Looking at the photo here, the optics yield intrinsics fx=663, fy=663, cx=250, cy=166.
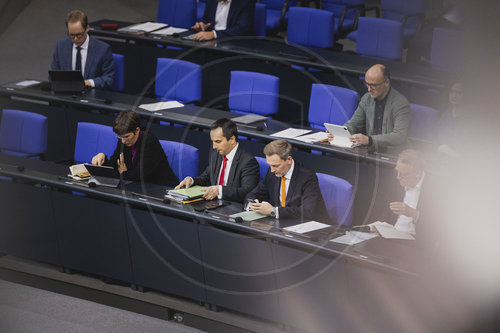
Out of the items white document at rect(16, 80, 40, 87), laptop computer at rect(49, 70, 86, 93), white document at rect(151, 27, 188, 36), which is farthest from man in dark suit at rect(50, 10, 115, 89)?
white document at rect(151, 27, 188, 36)

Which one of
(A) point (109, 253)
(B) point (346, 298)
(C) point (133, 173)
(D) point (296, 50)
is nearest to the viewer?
(B) point (346, 298)

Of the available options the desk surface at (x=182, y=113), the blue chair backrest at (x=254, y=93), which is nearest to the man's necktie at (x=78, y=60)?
the desk surface at (x=182, y=113)

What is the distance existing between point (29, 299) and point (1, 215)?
0.62 m

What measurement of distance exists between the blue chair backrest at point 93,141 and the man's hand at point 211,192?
3.43 ft

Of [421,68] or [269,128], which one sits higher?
[421,68]

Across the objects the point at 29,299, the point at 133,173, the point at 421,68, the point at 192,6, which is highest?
the point at 192,6

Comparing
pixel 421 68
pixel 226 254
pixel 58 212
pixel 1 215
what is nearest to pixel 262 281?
pixel 226 254

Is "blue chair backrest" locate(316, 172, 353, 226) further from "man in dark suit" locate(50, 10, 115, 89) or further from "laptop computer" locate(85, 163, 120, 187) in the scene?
"man in dark suit" locate(50, 10, 115, 89)

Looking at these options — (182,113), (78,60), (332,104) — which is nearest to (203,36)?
(78,60)

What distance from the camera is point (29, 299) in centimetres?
426

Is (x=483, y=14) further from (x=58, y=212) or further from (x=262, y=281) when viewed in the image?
(x=58, y=212)

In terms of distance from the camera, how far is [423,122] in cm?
504

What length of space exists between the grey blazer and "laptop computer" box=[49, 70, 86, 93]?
2.33m

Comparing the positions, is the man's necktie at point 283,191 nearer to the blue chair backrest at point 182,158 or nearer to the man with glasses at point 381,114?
the blue chair backrest at point 182,158
